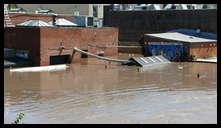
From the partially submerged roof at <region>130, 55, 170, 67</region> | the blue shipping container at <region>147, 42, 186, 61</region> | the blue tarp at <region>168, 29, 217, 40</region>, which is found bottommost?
the partially submerged roof at <region>130, 55, 170, 67</region>

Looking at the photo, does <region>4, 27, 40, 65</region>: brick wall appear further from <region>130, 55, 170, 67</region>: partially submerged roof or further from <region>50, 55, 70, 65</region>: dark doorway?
<region>130, 55, 170, 67</region>: partially submerged roof

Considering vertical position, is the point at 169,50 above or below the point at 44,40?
below

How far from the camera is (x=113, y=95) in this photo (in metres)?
19.9

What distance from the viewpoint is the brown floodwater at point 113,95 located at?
1488 cm

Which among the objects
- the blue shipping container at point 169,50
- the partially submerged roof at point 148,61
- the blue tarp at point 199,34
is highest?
the blue tarp at point 199,34

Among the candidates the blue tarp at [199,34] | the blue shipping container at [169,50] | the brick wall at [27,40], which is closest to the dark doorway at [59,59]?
the brick wall at [27,40]

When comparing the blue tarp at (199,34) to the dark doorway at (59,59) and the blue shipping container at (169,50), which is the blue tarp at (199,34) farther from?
the dark doorway at (59,59)

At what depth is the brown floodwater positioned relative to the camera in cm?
1488

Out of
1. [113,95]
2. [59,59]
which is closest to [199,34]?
[59,59]

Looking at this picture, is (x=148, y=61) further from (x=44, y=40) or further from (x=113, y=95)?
(x=113, y=95)

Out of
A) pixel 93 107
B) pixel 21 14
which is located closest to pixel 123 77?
pixel 93 107

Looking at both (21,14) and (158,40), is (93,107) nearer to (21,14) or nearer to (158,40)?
(158,40)

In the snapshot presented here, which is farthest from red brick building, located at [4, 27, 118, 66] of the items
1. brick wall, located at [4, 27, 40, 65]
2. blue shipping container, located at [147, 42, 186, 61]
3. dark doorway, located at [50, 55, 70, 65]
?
blue shipping container, located at [147, 42, 186, 61]

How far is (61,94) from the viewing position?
19922 millimetres
